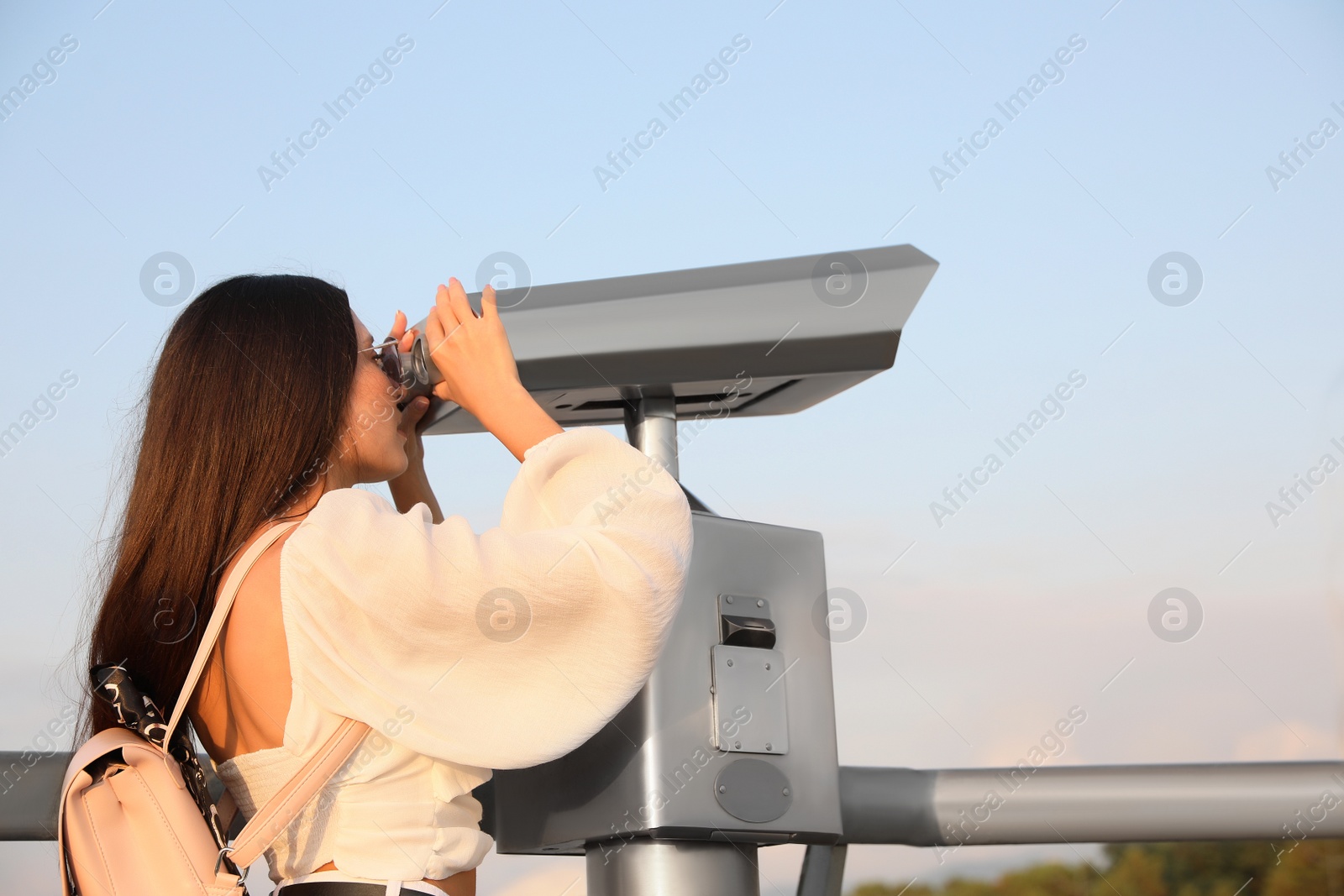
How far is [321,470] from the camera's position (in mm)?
996

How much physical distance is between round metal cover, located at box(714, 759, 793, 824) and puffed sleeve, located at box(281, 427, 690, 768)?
0.15 metres

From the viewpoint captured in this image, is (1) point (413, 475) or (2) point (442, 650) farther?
(1) point (413, 475)

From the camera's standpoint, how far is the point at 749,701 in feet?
3.19

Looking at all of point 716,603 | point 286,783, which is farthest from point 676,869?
point 286,783

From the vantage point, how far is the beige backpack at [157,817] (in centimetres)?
78

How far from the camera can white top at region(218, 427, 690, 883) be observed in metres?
0.82

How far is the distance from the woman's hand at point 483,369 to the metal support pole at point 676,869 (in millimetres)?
375

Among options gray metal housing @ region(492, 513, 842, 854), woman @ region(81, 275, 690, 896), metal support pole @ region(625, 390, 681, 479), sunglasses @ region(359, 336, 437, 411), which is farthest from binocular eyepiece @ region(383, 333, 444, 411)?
gray metal housing @ region(492, 513, 842, 854)

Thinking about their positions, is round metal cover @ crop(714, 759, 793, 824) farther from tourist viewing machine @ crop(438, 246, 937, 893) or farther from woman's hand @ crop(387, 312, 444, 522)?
woman's hand @ crop(387, 312, 444, 522)

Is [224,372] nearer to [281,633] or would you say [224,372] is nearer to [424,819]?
[281,633]

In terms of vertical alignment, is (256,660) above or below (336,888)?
above

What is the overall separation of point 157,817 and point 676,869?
426 millimetres

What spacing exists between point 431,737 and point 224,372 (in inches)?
16.3

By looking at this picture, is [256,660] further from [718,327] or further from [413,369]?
[718,327]
